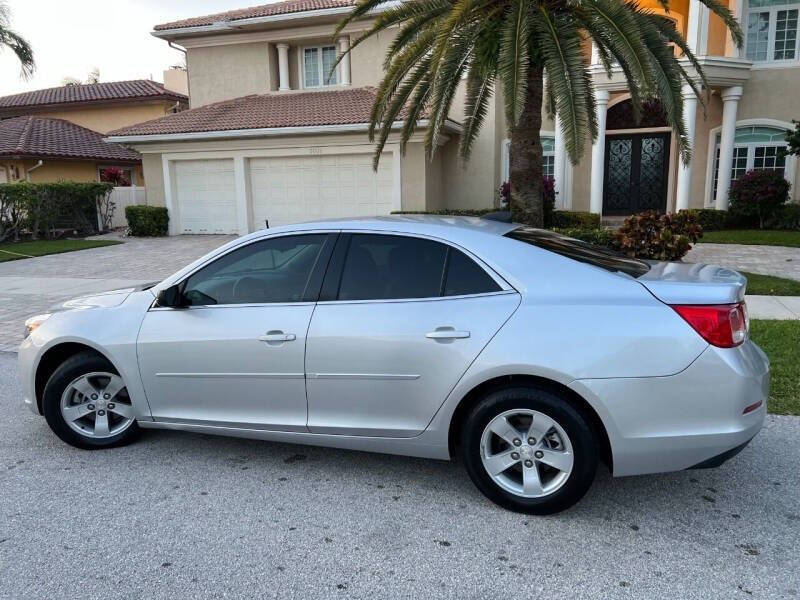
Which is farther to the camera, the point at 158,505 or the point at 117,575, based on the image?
the point at 158,505

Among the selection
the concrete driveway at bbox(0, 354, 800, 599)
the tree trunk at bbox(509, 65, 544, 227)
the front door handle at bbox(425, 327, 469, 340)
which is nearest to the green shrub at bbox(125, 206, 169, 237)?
the tree trunk at bbox(509, 65, 544, 227)

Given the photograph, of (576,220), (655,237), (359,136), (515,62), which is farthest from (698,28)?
(515,62)

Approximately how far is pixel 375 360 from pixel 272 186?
624 inches

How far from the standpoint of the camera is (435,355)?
3.40 meters

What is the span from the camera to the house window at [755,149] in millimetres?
17344

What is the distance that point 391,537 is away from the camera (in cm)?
322

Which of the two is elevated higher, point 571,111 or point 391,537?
point 571,111

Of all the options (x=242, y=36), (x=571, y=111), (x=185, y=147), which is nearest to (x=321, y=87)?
(x=242, y=36)

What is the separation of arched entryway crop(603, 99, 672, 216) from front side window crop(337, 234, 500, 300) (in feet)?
56.1

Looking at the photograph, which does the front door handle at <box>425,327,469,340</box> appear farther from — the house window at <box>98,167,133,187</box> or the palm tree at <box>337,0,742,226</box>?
the house window at <box>98,167,133,187</box>

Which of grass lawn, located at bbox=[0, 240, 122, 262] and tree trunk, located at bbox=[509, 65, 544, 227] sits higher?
tree trunk, located at bbox=[509, 65, 544, 227]

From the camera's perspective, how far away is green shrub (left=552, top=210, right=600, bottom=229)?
1585 centimetres

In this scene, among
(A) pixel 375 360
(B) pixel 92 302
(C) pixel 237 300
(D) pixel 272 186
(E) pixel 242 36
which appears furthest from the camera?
(E) pixel 242 36

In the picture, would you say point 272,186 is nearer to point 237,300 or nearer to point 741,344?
point 237,300
